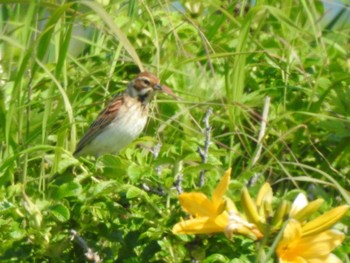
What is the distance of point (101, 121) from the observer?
4.81 meters

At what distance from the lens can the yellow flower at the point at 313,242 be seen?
261 cm

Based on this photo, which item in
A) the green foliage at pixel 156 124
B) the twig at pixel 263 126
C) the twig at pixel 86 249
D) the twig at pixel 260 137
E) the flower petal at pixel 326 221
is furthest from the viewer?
the twig at pixel 263 126

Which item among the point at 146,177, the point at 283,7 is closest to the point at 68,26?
the point at 146,177

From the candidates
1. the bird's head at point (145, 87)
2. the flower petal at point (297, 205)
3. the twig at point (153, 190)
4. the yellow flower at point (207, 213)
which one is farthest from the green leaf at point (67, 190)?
the bird's head at point (145, 87)

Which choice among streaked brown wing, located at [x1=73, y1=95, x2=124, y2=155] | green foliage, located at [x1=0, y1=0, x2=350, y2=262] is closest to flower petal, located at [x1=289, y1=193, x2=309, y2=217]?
green foliage, located at [x1=0, y1=0, x2=350, y2=262]

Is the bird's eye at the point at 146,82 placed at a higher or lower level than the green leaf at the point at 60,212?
lower

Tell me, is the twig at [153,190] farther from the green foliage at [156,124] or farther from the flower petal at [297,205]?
the flower petal at [297,205]

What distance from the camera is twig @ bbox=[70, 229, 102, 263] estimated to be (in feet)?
9.50

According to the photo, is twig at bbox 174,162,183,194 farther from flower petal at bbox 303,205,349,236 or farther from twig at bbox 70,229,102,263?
flower petal at bbox 303,205,349,236

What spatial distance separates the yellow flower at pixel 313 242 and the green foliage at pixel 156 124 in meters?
0.26

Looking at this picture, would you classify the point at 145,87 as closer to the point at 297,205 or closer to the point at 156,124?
the point at 156,124

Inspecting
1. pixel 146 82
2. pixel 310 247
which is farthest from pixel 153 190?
pixel 146 82

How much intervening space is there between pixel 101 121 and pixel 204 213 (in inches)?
85.4

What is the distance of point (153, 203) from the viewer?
3.11 metres
